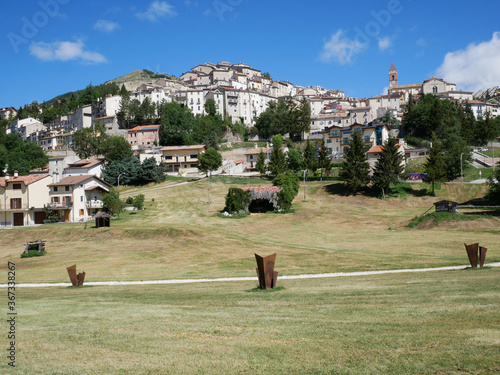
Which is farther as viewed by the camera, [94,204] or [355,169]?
[355,169]

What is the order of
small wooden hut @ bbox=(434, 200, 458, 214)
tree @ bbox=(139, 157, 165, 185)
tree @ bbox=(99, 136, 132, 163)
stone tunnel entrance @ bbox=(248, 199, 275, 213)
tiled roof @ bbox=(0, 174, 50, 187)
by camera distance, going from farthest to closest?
tree @ bbox=(99, 136, 132, 163) < tree @ bbox=(139, 157, 165, 185) < stone tunnel entrance @ bbox=(248, 199, 275, 213) < tiled roof @ bbox=(0, 174, 50, 187) < small wooden hut @ bbox=(434, 200, 458, 214)

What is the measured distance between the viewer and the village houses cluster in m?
67.0

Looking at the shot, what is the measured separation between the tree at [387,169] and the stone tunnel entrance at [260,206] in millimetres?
21496

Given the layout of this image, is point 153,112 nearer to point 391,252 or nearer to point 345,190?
point 345,190

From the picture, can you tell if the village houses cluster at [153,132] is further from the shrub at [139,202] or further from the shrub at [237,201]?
the shrub at [237,201]

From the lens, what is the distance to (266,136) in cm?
14588

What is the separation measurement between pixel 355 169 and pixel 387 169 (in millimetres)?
5748

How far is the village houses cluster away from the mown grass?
56.6 m

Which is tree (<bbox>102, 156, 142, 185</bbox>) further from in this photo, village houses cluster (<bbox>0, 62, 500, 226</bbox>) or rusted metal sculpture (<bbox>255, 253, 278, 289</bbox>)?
rusted metal sculpture (<bbox>255, 253, 278, 289</bbox>)

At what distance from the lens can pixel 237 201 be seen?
65375mm

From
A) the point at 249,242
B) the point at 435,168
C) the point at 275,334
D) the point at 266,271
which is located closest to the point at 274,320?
the point at 275,334

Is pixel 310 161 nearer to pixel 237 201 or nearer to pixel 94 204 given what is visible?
pixel 237 201

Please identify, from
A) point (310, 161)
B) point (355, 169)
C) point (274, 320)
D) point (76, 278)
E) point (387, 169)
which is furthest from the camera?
point (310, 161)

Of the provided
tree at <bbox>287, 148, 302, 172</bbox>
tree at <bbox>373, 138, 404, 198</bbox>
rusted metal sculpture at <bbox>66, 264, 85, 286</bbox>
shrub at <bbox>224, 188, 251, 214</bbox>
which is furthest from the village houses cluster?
rusted metal sculpture at <bbox>66, 264, 85, 286</bbox>
